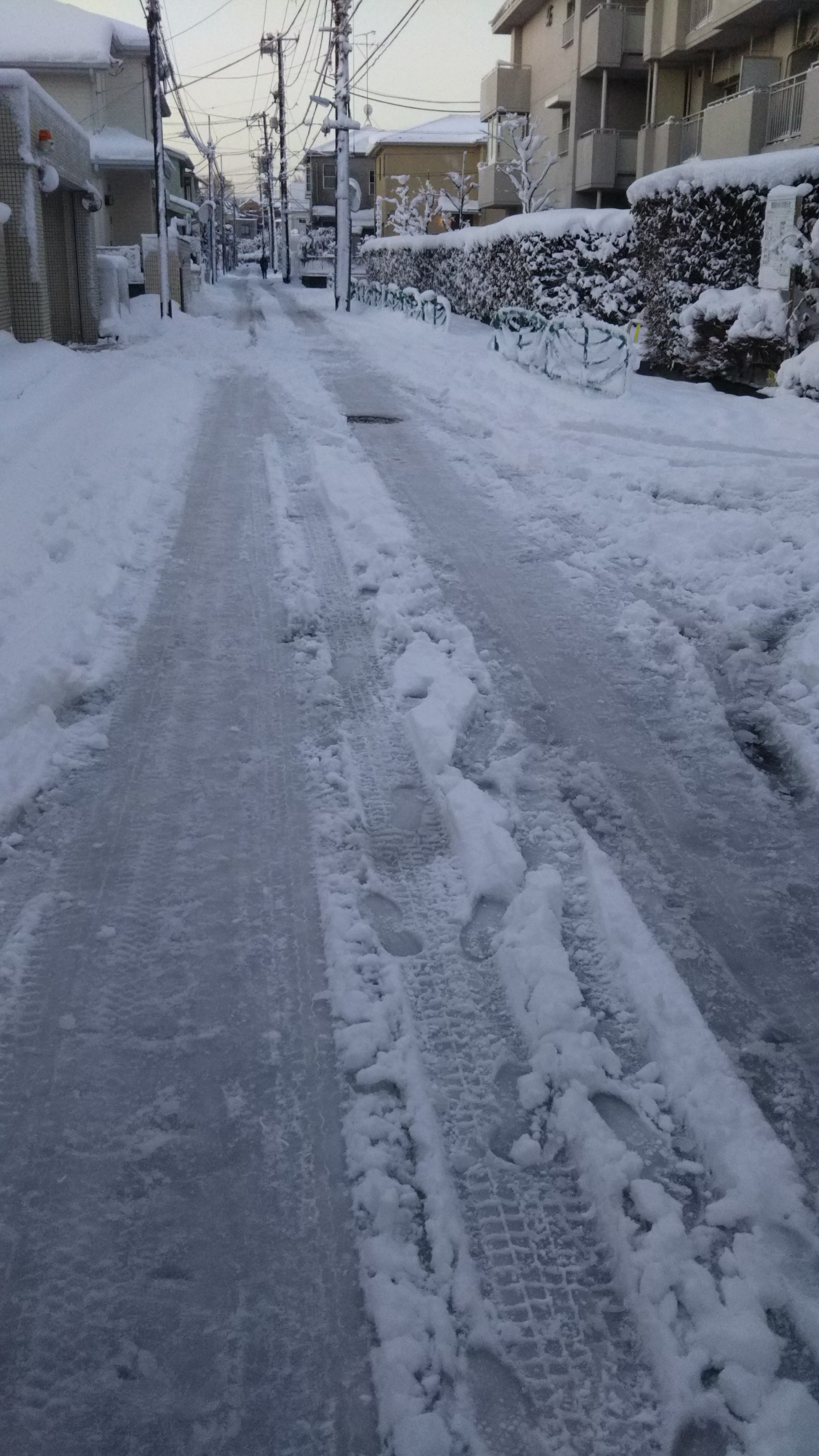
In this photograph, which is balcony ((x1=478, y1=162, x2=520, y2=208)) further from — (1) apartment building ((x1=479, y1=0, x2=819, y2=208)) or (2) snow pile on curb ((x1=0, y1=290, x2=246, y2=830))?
(2) snow pile on curb ((x1=0, y1=290, x2=246, y2=830))

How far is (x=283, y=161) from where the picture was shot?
212ft

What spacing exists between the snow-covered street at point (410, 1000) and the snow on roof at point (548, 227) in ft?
43.6

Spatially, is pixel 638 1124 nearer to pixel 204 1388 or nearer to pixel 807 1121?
pixel 807 1121

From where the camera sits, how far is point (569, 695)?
5.09 m

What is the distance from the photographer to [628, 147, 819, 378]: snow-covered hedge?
43.2ft

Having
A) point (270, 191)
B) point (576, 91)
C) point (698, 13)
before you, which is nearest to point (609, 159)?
point (576, 91)

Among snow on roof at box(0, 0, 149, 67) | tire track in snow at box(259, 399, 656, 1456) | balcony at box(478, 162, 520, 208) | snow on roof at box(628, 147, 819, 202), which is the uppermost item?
snow on roof at box(0, 0, 149, 67)

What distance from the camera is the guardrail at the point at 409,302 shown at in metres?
24.2

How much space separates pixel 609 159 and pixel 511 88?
10520mm

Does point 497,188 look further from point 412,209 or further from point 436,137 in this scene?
point 436,137

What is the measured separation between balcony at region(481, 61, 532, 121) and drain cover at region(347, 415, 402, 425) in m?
31.1

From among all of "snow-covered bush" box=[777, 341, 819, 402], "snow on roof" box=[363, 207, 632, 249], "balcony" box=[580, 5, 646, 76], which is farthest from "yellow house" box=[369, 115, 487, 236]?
"snow-covered bush" box=[777, 341, 819, 402]

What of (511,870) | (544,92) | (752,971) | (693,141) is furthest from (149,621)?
(544,92)

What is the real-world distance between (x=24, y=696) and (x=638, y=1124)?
10.6ft
